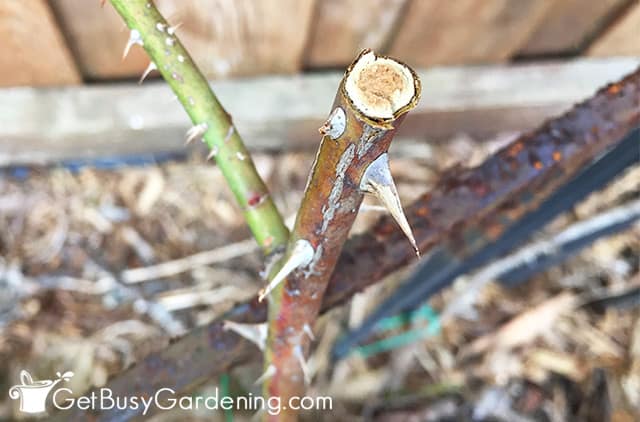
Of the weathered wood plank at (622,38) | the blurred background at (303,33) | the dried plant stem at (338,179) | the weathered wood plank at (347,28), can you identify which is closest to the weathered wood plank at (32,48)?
the blurred background at (303,33)

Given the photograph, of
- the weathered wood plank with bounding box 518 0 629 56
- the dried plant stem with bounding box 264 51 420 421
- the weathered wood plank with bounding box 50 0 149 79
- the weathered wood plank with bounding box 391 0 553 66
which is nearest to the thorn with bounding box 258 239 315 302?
the dried plant stem with bounding box 264 51 420 421

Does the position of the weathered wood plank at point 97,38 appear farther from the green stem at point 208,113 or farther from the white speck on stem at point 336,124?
the white speck on stem at point 336,124

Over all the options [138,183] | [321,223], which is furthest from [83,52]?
[321,223]

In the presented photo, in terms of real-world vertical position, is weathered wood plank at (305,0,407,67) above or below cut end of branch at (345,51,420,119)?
above

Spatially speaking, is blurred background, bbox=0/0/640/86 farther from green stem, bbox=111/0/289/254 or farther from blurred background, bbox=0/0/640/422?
green stem, bbox=111/0/289/254

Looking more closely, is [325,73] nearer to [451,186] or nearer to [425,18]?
[425,18]

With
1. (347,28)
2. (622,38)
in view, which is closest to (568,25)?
Result: (622,38)

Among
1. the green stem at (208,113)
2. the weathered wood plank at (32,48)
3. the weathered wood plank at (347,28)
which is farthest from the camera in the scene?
Result: the weathered wood plank at (347,28)

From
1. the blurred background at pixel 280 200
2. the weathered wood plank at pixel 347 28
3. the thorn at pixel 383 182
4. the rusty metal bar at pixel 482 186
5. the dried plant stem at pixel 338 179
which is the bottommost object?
the thorn at pixel 383 182

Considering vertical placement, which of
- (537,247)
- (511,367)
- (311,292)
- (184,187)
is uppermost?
(184,187)
